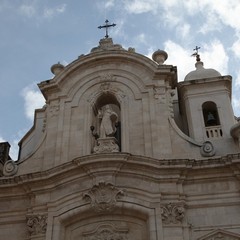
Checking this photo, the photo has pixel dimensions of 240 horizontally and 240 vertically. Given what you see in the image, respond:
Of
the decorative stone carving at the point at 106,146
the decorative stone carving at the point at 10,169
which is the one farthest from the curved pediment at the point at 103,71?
the decorative stone carving at the point at 10,169

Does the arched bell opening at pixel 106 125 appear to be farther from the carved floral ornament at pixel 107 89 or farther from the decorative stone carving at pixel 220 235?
the decorative stone carving at pixel 220 235

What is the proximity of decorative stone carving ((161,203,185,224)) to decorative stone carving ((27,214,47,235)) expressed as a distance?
318 cm

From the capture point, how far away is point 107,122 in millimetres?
13570

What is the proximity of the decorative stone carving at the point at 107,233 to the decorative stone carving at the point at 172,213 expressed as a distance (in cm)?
113

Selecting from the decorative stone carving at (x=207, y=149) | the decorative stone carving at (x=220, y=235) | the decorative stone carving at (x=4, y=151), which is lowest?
the decorative stone carving at (x=220, y=235)

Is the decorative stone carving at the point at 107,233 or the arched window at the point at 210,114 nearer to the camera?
the decorative stone carving at the point at 107,233

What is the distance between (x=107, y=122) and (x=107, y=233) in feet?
11.3

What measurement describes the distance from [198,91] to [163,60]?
178 cm

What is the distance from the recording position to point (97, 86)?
14.8 meters

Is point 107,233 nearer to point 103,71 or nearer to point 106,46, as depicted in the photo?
point 103,71

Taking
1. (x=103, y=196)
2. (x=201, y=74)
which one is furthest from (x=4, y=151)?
(x=201, y=74)

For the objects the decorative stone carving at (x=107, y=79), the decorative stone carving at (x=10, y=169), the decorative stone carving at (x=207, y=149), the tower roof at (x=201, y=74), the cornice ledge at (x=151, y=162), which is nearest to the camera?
the cornice ledge at (x=151, y=162)

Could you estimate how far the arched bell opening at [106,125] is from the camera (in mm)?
12922

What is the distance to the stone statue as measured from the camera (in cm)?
1331
